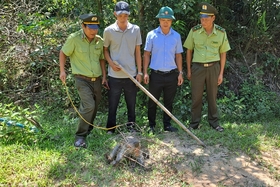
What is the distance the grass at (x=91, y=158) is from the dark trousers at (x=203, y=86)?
21cm

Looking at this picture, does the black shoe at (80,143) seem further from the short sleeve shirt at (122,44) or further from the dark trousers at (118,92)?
the short sleeve shirt at (122,44)

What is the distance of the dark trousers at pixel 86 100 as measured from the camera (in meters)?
3.91

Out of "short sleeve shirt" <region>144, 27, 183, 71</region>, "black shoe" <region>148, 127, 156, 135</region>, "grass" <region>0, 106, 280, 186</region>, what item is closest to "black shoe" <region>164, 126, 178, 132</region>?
"grass" <region>0, 106, 280, 186</region>

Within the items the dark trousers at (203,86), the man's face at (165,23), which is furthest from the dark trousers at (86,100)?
the dark trousers at (203,86)

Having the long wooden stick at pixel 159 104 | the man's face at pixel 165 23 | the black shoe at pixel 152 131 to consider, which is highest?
the man's face at pixel 165 23

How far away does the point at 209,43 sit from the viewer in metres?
4.28

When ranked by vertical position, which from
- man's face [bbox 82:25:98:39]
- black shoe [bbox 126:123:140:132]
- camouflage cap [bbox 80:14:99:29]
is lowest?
black shoe [bbox 126:123:140:132]

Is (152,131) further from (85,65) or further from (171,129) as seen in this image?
(85,65)

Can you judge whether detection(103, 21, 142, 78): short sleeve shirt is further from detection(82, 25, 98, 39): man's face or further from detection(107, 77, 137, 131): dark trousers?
detection(82, 25, 98, 39): man's face

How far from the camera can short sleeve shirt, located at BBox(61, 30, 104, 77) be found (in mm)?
3840

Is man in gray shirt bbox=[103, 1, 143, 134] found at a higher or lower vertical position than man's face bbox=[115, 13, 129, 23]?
lower

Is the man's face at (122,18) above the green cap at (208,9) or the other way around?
the other way around

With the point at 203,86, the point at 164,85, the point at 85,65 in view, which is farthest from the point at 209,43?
the point at 85,65

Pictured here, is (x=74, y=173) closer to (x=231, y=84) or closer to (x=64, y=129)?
(x=64, y=129)
